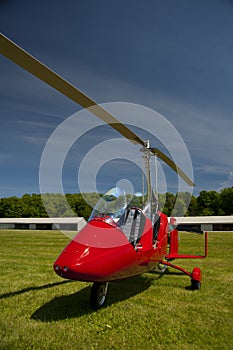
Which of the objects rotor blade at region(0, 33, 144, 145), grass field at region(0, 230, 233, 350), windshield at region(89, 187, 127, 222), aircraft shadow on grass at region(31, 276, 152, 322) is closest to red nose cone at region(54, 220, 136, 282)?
windshield at region(89, 187, 127, 222)

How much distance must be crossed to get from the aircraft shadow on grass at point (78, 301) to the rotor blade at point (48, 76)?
3.39 meters

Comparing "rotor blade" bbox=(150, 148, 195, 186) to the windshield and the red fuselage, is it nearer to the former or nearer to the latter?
the windshield

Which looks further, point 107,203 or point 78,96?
point 107,203

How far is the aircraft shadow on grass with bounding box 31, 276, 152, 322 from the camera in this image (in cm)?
451

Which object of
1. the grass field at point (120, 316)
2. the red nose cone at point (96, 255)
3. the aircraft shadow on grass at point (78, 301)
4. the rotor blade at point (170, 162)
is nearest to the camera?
Answer: the grass field at point (120, 316)

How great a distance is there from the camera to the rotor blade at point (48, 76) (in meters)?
3.07

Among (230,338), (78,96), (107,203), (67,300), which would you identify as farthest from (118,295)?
(78,96)

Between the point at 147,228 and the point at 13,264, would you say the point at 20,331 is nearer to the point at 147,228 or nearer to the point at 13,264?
the point at 147,228

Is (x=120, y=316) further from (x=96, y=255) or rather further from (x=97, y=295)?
(x=96, y=255)

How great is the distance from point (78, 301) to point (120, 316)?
1105mm

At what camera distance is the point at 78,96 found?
4.14 m

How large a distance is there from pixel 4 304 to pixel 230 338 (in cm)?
389

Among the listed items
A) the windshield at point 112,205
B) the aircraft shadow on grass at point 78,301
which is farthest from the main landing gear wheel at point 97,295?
the windshield at point 112,205

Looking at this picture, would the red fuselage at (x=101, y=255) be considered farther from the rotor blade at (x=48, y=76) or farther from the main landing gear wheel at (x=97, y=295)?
the rotor blade at (x=48, y=76)
